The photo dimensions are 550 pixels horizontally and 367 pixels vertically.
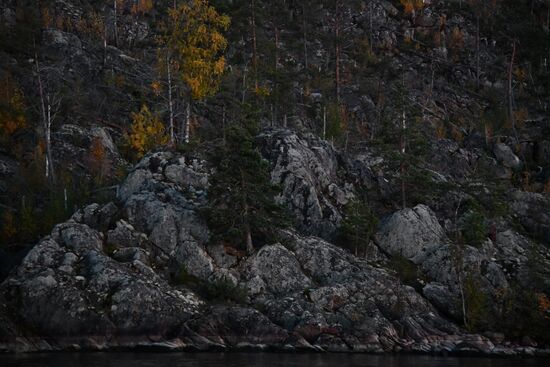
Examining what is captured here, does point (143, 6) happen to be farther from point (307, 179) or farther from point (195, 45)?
point (307, 179)

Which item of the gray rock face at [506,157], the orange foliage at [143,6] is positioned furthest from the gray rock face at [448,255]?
the orange foliage at [143,6]

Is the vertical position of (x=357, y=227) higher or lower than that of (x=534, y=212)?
lower

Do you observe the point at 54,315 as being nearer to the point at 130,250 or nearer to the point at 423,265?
the point at 130,250

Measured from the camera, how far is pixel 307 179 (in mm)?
47031

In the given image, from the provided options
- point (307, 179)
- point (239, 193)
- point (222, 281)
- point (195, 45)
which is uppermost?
point (195, 45)

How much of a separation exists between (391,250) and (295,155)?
11305mm

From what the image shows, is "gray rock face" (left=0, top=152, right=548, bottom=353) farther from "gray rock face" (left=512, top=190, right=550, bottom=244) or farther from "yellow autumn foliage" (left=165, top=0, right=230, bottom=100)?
"yellow autumn foliage" (left=165, top=0, right=230, bottom=100)

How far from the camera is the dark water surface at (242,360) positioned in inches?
1103

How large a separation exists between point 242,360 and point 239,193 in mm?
13854

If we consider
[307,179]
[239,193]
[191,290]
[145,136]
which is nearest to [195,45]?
[145,136]

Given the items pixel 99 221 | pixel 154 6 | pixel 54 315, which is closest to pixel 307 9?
pixel 154 6

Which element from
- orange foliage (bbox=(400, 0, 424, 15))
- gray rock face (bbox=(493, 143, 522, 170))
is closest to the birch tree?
gray rock face (bbox=(493, 143, 522, 170))

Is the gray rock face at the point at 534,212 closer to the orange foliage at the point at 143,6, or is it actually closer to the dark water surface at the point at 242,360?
the dark water surface at the point at 242,360

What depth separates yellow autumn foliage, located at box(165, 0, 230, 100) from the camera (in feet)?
163
